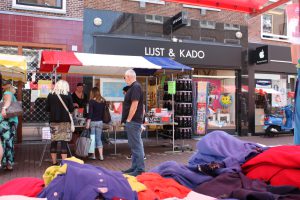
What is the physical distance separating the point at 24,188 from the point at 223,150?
5.31 feet

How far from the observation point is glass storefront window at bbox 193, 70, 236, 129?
13.4m

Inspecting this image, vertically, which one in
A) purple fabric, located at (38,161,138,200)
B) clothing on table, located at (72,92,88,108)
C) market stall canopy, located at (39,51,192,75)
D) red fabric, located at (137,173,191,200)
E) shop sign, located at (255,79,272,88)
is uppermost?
market stall canopy, located at (39,51,192,75)

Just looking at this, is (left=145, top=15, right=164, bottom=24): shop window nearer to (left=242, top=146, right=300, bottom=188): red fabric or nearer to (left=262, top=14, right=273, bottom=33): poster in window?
(left=262, top=14, right=273, bottom=33): poster in window

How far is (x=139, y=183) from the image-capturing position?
243cm

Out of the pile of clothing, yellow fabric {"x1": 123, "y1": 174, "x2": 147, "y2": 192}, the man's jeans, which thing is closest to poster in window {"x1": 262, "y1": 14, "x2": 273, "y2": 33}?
the man's jeans

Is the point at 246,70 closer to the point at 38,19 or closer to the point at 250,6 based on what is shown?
the point at 38,19

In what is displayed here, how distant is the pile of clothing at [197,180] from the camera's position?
2125 mm

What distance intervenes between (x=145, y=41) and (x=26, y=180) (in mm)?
9958

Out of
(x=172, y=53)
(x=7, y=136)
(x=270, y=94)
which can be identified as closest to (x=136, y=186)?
(x=7, y=136)

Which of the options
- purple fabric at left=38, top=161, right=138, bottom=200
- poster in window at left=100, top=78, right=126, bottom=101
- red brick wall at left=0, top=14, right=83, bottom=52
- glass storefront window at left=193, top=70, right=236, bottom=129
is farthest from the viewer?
glass storefront window at left=193, top=70, right=236, bottom=129

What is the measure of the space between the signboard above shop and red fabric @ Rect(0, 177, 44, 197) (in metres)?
9.22

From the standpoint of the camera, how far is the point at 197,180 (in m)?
2.61

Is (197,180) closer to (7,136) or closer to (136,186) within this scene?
(136,186)

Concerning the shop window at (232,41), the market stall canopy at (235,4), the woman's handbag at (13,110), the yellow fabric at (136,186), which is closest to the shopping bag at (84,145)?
the woman's handbag at (13,110)
